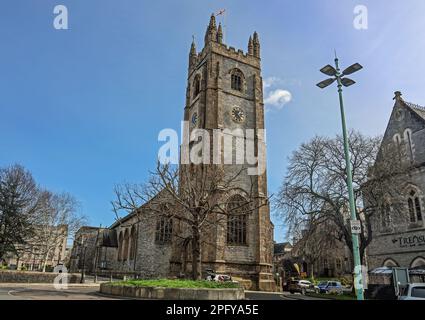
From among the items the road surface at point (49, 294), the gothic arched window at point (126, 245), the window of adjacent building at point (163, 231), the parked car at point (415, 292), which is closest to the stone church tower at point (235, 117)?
the window of adjacent building at point (163, 231)

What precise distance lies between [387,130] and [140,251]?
32746 mm

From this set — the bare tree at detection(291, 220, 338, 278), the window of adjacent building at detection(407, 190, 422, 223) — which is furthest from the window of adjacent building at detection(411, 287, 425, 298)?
the window of adjacent building at detection(407, 190, 422, 223)

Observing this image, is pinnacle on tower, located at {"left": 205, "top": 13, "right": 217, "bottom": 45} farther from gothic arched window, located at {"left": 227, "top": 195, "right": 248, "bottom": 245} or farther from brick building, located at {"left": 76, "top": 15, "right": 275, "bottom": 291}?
gothic arched window, located at {"left": 227, "top": 195, "right": 248, "bottom": 245}

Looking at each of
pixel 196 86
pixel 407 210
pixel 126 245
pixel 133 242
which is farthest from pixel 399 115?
pixel 126 245

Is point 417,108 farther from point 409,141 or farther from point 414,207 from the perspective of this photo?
point 414,207

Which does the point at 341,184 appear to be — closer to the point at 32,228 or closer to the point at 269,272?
the point at 269,272

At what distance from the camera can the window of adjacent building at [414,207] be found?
32.2 meters

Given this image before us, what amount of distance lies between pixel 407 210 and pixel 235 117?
19.8 m

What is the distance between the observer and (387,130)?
38.9m

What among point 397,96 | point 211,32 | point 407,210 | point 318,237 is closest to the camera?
point 318,237

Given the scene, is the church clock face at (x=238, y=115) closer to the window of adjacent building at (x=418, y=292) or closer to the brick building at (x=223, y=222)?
the brick building at (x=223, y=222)

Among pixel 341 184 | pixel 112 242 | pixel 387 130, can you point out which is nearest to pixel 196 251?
pixel 341 184

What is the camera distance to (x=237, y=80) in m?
41.6

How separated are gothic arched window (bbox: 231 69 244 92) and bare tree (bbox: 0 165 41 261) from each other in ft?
89.5
